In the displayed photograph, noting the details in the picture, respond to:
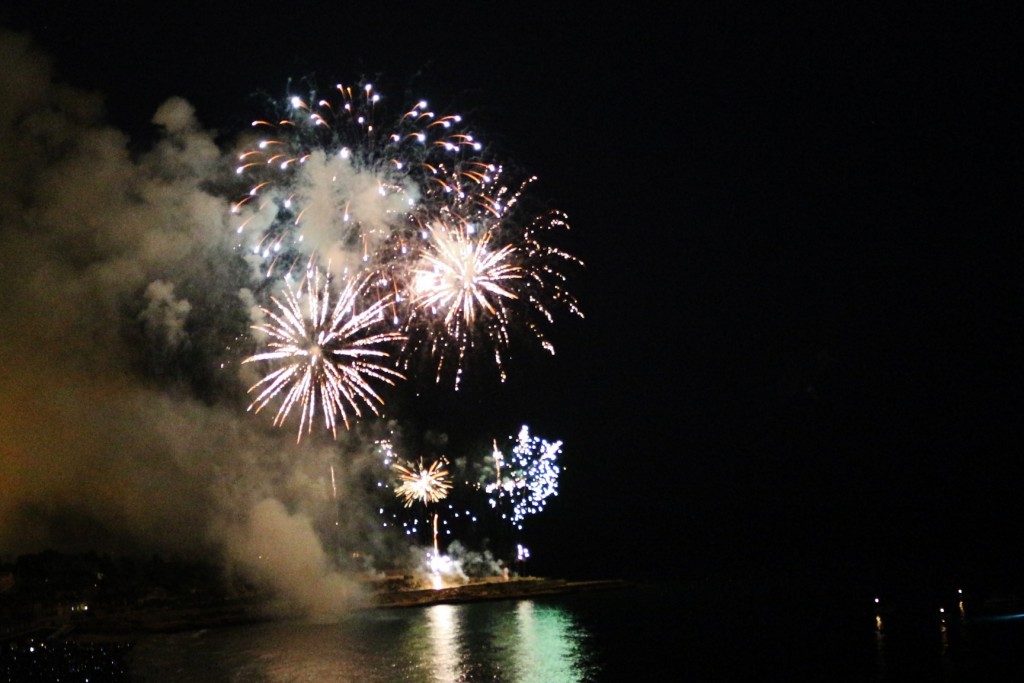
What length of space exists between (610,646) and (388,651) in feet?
24.9

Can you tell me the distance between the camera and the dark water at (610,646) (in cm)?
2481

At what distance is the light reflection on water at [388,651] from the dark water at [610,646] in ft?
0.19

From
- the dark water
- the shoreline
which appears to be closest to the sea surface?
the dark water

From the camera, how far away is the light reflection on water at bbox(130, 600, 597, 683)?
25016mm

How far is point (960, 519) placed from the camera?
92312mm

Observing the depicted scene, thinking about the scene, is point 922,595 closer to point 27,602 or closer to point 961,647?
point 961,647

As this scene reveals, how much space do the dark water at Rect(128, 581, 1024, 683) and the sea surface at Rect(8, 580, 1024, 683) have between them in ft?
0.21

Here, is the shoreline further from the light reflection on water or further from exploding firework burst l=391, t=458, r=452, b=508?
exploding firework burst l=391, t=458, r=452, b=508

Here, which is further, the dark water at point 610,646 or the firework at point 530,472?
the firework at point 530,472

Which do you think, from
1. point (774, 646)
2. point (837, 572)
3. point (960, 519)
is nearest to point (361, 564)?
point (774, 646)

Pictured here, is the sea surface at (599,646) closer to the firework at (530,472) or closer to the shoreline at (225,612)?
the shoreline at (225,612)

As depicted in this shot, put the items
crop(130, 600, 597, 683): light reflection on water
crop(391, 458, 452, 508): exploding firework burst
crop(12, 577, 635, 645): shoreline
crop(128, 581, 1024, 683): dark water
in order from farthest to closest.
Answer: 1. crop(391, 458, 452, 508): exploding firework burst
2. crop(12, 577, 635, 645): shoreline
3. crop(130, 600, 597, 683): light reflection on water
4. crop(128, 581, 1024, 683): dark water

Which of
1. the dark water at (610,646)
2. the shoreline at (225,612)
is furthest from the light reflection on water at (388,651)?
the shoreline at (225,612)

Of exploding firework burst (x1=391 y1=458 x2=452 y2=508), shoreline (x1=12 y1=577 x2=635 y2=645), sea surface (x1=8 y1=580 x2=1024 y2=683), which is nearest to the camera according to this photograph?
sea surface (x1=8 y1=580 x2=1024 y2=683)
